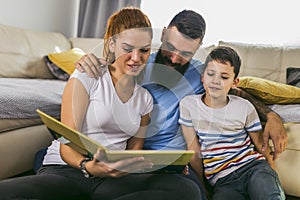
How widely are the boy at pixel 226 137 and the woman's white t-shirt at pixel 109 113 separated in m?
0.14

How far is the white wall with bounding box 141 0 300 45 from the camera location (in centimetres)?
252

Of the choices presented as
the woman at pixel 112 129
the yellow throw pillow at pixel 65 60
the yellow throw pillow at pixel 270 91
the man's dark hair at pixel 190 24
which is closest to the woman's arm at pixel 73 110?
the woman at pixel 112 129

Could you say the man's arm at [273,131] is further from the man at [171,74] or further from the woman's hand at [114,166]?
the woman's hand at [114,166]

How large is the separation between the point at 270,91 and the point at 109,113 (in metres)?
0.92

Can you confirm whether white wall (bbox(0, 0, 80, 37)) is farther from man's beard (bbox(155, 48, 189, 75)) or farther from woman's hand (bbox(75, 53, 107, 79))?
man's beard (bbox(155, 48, 189, 75))

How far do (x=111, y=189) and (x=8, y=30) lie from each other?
1626 millimetres

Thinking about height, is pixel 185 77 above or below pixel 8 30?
above

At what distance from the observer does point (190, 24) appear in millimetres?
1115

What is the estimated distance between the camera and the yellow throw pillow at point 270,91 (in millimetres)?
1660

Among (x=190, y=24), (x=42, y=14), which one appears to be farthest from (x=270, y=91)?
(x=42, y=14)

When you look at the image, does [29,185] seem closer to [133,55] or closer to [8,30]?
[133,55]

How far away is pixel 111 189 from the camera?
3.24 feet

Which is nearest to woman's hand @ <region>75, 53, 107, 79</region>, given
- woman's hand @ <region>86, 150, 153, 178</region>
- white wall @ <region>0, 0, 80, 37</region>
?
woman's hand @ <region>86, 150, 153, 178</region>

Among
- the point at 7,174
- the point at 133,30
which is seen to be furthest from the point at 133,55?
the point at 7,174
